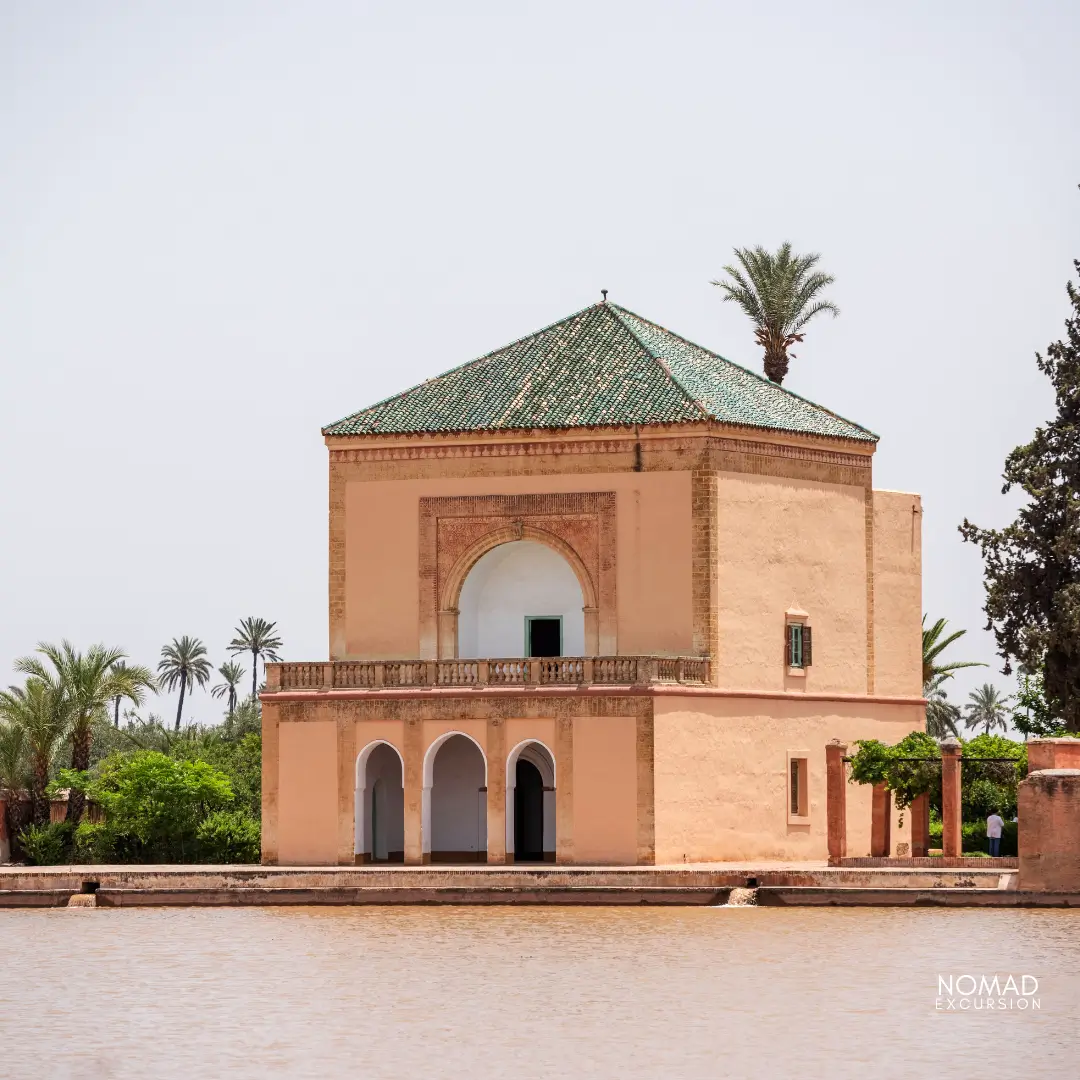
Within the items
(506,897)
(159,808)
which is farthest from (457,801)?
(506,897)

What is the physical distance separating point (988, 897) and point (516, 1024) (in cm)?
1077

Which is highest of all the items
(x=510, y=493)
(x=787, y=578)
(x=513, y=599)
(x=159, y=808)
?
(x=510, y=493)

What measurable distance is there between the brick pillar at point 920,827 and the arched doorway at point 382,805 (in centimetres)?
847

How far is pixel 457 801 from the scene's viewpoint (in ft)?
130

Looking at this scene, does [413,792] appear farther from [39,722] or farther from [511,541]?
[39,722]

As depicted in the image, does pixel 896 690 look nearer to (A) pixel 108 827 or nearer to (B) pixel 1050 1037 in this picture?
(A) pixel 108 827

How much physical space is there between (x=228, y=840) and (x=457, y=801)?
4.26m

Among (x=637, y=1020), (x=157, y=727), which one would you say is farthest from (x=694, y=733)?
(x=157, y=727)

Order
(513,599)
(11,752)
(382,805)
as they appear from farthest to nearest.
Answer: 1. (11,752)
2. (513,599)
3. (382,805)

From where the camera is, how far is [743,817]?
3819 cm

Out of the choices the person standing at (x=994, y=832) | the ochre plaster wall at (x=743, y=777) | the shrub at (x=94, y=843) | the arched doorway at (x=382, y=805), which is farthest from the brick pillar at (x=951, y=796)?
the shrub at (x=94, y=843)

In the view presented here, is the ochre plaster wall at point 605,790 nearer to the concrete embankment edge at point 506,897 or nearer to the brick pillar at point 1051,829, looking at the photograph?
the concrete embankment edge at point 506,897

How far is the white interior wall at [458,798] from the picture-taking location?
3947 cm

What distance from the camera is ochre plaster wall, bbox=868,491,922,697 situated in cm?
4138
